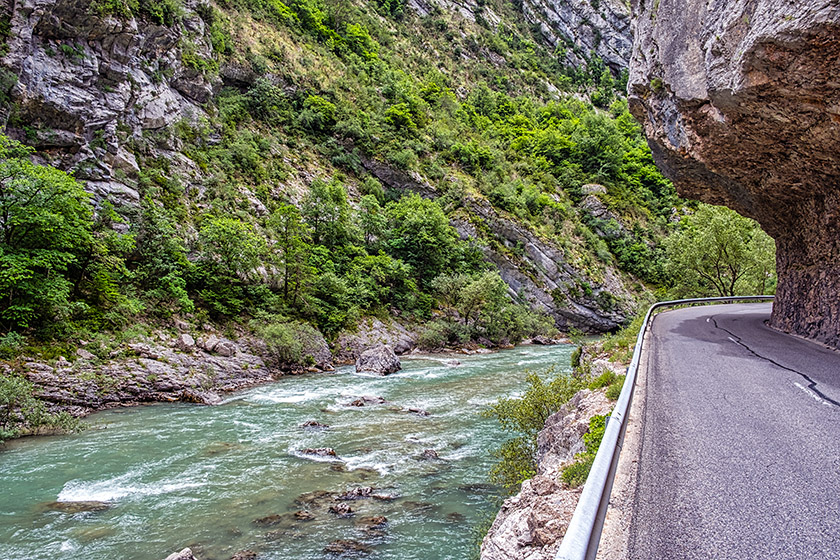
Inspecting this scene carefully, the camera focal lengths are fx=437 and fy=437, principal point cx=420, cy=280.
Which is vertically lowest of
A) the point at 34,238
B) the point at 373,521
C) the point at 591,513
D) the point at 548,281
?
the point at 373,521

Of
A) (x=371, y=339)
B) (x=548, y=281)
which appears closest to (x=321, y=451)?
(x=371, y=339)

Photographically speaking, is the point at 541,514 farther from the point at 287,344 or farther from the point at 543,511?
the point at 287,344

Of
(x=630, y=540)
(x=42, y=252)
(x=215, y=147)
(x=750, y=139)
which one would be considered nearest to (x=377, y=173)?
(x=215, y=147)

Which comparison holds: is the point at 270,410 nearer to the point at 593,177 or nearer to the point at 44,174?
the point at 44,174

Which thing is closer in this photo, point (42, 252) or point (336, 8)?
point (42, 252)

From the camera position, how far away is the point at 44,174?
1688 centimetres

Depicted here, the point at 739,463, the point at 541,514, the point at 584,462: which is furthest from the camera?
the point at 584,462

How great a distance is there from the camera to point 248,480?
33.7ft

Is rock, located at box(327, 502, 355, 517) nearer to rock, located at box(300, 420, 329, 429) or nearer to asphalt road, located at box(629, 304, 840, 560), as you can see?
rock, located at box(300, 420, 329, 429)

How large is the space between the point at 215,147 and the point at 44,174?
19.8 metres

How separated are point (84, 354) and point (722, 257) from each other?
3671 cm

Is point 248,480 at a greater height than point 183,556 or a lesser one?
lesser

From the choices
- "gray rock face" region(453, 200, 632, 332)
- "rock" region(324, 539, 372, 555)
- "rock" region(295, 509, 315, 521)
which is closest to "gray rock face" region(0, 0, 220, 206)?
"rock" region(295, 509, 315, 521)

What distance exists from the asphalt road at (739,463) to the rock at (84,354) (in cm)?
1883
